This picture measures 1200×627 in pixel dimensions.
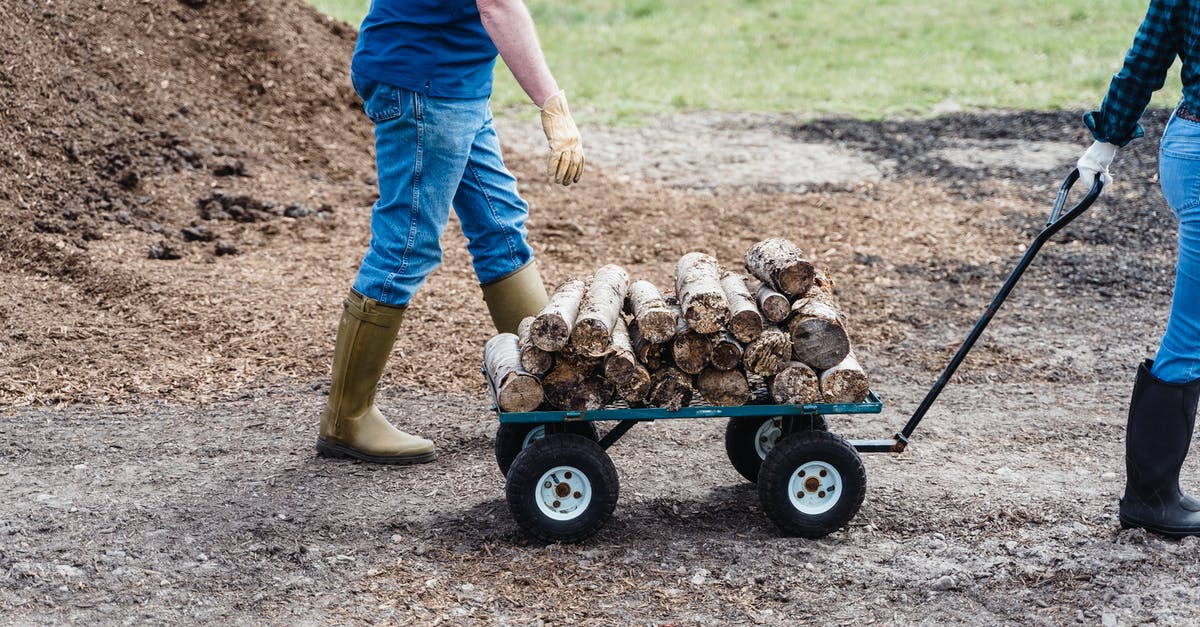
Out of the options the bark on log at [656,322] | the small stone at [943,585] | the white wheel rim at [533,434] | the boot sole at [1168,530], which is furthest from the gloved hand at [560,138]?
the boot sole at [1168,530]

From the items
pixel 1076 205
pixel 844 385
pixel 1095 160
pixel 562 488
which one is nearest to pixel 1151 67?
pixel 1095 160

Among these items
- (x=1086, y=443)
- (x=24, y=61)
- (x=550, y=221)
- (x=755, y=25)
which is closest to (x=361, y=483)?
(x=1086, y=443)

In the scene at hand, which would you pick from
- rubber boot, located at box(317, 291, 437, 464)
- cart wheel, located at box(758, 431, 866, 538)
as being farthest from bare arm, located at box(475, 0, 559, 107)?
cart wheel, located at box(758, 431, 866, 538)

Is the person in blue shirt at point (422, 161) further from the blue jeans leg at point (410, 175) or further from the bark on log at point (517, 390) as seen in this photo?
the bark on log at point (517, 390)

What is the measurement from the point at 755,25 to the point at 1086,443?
12017mm

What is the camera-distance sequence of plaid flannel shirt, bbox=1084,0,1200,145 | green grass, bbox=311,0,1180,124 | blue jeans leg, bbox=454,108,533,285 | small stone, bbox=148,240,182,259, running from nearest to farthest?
1. plaid flannel shirt, bbox=1084,0,1200,145
2. blue jeans leg, bbox=454,108,533,285
3. small stone, bbox=148,240,182,259
4. green grass, bbox=311,0,1180,124

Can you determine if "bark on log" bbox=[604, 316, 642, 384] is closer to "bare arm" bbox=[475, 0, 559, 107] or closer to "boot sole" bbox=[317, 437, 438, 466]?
"bare arm" bbox=[475, 0, 559, 107]

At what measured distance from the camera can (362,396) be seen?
414cm

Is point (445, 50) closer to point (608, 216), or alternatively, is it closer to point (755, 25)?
point (608, 216)

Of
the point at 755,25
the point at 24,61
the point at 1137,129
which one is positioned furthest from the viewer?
the point at 755,25

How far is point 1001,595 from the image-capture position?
3258 mm

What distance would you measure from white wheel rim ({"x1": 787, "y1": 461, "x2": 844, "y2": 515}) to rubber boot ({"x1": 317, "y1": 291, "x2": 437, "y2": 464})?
4.57ft

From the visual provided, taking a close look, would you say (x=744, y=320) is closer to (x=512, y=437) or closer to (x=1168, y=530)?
(x=512, y=437)

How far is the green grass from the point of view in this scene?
11375mm
